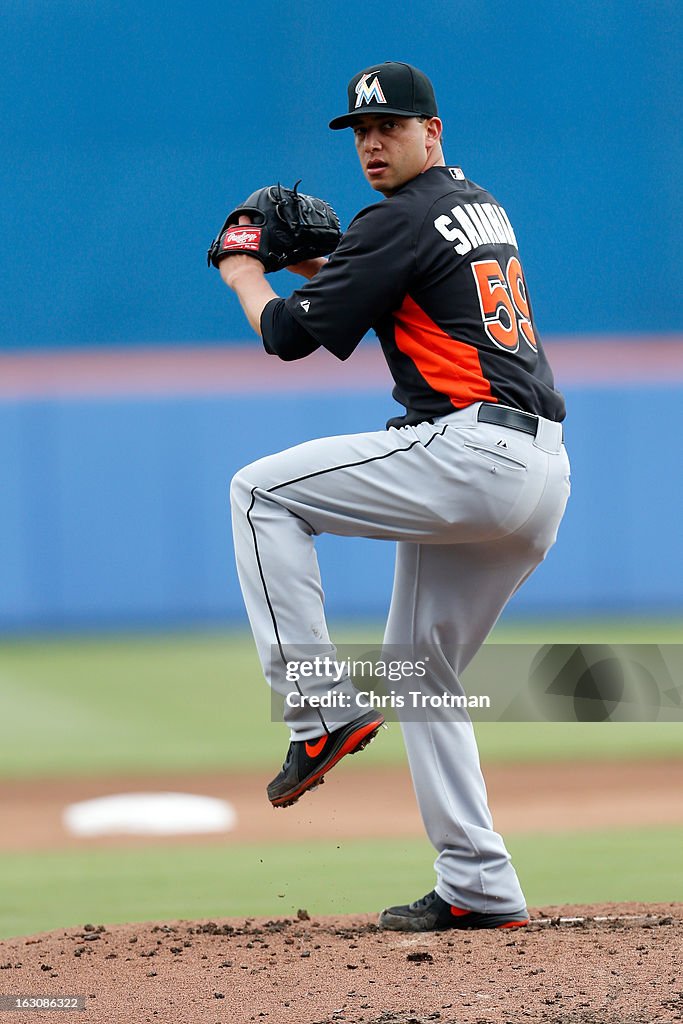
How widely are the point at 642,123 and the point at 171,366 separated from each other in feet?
12.3

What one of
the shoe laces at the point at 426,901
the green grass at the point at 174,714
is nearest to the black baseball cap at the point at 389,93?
the shoe laces at the point at 426,901

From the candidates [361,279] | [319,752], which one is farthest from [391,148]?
Answer: [319,752]

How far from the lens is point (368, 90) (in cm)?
280

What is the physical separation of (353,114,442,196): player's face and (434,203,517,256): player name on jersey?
0.52ft

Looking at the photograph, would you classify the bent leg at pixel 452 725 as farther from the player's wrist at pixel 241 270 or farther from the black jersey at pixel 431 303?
the player's wrist at pixel 241 270

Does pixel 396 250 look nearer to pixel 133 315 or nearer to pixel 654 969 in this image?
pixel 654 969

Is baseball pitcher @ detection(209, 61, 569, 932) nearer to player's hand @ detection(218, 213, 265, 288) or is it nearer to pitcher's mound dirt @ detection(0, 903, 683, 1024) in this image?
player's hand @ detection(218, 213, 265, 288)

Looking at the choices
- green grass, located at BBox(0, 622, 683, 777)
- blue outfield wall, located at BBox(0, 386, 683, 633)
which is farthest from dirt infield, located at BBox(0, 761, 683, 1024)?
blue outfield wall, located at BBox(0, 386, 683, 633)

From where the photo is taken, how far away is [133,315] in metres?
9.30

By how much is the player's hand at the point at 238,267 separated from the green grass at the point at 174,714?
3.23 m

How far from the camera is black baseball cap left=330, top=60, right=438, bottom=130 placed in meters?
2.78

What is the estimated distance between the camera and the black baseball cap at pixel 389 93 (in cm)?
278

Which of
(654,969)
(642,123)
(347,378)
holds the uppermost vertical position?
(642,123)

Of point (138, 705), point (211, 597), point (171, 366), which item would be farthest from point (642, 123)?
point (138, 705)
